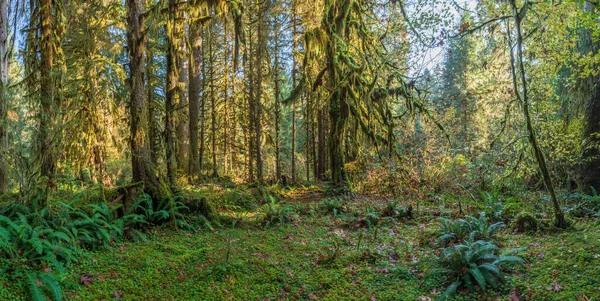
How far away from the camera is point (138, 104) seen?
20.6 feet

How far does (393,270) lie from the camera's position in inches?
200

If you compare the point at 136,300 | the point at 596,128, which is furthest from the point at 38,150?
the point at 596,128

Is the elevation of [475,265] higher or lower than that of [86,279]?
lower

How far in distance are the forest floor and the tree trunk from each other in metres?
1.13

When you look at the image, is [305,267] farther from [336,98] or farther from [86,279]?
[336,98]

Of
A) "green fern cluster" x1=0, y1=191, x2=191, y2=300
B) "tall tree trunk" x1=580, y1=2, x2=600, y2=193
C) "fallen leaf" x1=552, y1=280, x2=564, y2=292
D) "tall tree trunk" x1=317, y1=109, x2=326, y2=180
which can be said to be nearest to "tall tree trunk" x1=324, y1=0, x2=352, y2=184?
"tall tree trunk" x1=317, y1=109, x2=326, y2=180

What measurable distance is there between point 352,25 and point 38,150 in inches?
359

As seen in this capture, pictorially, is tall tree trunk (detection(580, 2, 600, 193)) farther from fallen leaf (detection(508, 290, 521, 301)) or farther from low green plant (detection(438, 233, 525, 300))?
fallen leaf (detection(508, 290, 521, 301))

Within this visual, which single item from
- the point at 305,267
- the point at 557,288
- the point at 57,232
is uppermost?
the point at 57,232

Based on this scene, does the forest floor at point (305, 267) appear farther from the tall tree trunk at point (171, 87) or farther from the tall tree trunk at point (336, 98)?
the tall tree trunk at point (336, 98)

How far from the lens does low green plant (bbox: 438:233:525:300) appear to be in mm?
4238

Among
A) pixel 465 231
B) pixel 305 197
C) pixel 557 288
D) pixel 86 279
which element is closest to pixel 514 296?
pixel 557 288

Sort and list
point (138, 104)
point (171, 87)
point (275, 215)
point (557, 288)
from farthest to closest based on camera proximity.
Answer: point (171, 87) → point (275, 215) → point (138, 104) → point (557, 288)

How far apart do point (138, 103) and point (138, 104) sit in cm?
2
